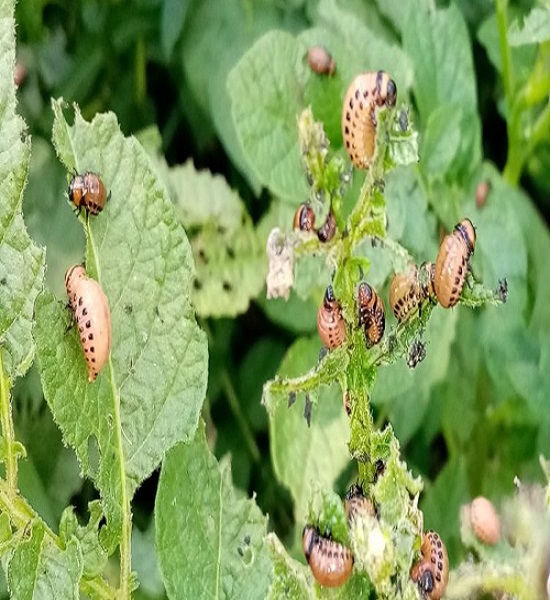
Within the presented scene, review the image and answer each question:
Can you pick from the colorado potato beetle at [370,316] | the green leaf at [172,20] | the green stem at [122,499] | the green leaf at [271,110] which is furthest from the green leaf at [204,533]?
the green leaf at [172,20]

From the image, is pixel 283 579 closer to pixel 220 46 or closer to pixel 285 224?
pixel 285 224

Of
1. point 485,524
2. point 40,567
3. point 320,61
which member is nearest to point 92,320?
point 40,567

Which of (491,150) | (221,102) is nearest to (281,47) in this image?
(221,102)

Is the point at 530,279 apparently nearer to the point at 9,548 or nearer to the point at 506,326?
the point at 506,326

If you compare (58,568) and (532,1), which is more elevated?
(532,1)

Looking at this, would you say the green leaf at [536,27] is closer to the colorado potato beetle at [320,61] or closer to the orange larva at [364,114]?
the colorado potato beetle at [320,61]
